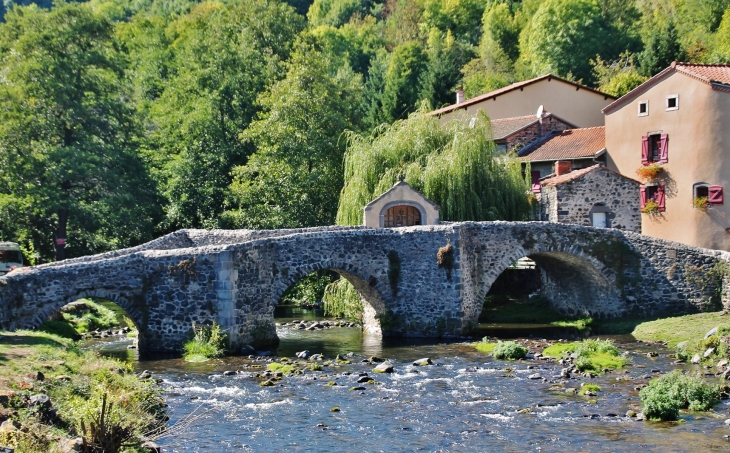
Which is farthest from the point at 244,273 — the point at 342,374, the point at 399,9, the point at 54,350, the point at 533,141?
the point at 399,9

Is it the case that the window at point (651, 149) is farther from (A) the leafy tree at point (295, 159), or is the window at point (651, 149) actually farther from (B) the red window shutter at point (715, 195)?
(A) the leafy tree at point (295, 159)

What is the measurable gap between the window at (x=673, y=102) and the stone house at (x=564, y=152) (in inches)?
144

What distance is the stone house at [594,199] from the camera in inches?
1444

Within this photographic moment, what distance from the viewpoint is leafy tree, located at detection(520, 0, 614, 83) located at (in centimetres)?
6431

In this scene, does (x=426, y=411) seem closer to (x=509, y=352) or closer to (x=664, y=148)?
(x=509, y=352)

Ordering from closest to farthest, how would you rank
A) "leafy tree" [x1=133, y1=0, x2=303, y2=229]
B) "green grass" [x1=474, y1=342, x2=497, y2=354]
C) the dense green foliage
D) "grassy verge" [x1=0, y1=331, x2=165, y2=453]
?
"grassy verge" [x1=0, y1=331, x2=165, y2=453], "green grass" [x1=474, y1=342, x2=497, y2=354], the dense green foliage, "leafy tree" [x1=133, y1=0, x2=303, y2=229]

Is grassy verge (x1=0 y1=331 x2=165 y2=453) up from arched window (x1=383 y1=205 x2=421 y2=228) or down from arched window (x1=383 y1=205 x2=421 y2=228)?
down

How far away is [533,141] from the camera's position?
43438mm

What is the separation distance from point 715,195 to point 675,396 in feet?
64.3

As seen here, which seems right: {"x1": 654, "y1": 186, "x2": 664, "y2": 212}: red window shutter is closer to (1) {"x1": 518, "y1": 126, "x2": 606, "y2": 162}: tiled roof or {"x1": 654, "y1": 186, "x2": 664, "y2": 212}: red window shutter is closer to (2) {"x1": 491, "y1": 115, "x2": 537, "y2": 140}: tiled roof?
(1) {"x1": 518, "y1": 126, "x2": 606, "y2": 162}: tiled roof

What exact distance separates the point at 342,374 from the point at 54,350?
6.89 m

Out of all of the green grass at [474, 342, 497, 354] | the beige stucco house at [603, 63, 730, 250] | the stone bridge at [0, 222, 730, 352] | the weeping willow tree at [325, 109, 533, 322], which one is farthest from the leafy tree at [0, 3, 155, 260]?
the beige stucco house at [603, 63, 730, 250]

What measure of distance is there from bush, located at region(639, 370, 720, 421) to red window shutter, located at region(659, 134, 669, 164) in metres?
18.8

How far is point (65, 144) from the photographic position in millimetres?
41188
